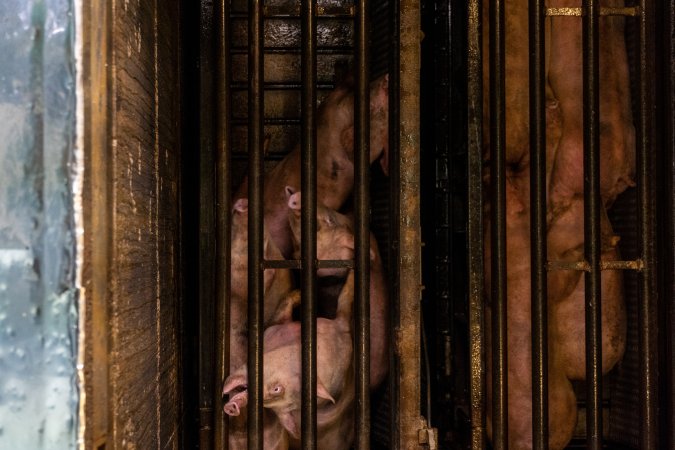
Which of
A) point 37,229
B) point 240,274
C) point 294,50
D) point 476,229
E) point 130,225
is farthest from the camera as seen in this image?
point 294,50

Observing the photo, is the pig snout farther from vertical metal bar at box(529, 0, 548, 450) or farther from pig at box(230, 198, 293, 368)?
vertical metal bar at box(529, 0, 548, 450)

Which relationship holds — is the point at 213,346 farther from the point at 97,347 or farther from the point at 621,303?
the point at 621,303

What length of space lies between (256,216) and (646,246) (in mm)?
1290

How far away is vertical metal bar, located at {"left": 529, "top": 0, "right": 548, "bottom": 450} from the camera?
1998 millimetres

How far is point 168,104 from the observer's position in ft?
6.13

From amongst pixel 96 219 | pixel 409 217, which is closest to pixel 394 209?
pixel 409 217

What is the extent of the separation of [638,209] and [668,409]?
68cm

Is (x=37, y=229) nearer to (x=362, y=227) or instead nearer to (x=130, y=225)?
(x=130, y=225)

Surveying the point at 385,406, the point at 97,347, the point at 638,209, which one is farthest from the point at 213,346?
the point at 638,209

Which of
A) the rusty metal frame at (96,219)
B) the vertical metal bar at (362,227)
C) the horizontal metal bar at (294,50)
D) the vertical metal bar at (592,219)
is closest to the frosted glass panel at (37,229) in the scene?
the rusty metal frame at (96,219)

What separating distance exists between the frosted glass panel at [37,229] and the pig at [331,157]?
3.68 ft

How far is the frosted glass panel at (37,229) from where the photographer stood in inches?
43.1

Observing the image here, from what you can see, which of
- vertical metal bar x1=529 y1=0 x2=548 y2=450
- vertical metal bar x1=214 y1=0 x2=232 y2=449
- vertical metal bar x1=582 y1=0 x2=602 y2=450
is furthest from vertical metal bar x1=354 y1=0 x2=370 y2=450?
vertical metal bar x1=582 y1=0 x2=602 y2=450

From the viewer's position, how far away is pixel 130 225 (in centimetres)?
136
